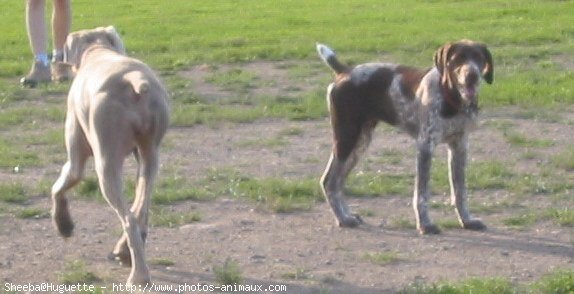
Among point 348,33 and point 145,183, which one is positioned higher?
point 145,183

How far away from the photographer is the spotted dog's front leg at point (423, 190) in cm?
886

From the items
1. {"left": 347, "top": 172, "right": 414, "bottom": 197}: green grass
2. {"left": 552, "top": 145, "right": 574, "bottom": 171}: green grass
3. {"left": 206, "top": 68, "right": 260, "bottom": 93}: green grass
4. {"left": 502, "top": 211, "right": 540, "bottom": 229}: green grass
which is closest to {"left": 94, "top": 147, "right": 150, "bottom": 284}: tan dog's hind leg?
{"left": 502, "top": 211, "right": 540, "bottom": 229}: green grass

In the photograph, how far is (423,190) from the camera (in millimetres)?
8961

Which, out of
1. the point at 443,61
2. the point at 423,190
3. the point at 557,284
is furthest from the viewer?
the point at 423,190

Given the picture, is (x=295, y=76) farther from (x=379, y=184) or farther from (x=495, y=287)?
(x=495, y=287)

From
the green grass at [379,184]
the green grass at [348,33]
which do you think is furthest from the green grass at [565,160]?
the green grass at [348,33]

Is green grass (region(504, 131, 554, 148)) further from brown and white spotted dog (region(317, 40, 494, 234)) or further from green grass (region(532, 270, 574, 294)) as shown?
green grass (region(532, 270, 574, 294))

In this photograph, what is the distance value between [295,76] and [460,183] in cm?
697

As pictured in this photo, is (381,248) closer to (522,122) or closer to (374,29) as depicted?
(522,122)

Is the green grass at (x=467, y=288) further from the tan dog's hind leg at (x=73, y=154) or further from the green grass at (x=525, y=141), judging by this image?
the green grass at (x=525, y=141)

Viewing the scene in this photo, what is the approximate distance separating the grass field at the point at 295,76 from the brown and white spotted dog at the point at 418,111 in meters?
0.29

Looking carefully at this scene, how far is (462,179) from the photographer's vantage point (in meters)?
9.14

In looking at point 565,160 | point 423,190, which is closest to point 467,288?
point 423,190

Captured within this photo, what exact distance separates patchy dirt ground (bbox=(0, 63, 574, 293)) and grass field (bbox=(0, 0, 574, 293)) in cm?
12
